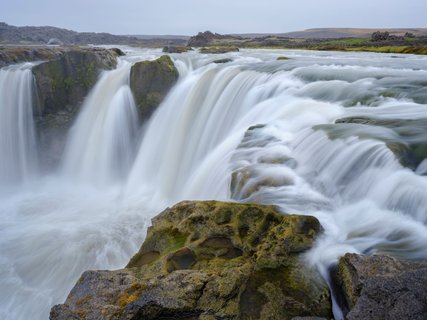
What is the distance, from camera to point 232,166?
836 cm

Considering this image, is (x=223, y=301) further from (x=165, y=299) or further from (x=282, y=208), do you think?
(x=282, y=208)

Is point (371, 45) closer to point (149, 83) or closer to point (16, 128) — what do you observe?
point (149, 83)

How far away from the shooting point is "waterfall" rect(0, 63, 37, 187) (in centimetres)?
1619

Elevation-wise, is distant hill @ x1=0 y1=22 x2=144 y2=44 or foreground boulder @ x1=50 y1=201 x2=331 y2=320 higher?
distant hill @ x1=0 y1=22 x2=144 y2=44

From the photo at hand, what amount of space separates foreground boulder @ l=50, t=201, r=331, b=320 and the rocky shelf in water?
0.01 metres

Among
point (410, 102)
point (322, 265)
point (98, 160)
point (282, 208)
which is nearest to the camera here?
point (322, 265)

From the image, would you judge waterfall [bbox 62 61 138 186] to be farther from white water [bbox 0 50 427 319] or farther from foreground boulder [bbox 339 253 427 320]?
foreground boulder [bbox 339 253 427 320]

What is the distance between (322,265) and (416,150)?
379 centimetres

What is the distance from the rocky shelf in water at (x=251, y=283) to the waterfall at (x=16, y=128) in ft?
42.7

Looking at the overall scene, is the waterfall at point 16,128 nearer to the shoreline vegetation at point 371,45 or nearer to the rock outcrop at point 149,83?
the rock outcrop at point 149,83

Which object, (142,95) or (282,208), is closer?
(282,208)

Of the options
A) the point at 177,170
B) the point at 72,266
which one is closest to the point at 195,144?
the point at 177,170

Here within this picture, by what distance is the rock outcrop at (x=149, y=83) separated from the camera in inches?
644

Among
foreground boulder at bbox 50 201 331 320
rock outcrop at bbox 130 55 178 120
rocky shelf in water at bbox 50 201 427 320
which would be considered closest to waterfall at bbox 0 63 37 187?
rock outcrop at bbox 130 55 178 120
